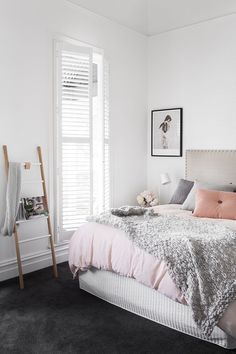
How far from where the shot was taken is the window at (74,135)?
4062mm

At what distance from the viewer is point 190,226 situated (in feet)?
10.2

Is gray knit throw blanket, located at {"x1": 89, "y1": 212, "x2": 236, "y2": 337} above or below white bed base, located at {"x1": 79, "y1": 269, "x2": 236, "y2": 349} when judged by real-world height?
above

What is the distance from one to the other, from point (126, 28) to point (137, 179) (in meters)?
2.09

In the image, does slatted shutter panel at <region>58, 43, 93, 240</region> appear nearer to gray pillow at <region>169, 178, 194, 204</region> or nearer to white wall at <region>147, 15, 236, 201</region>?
gray pillow at <region>169, 178, 194, 204</region>

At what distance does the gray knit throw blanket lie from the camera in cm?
227

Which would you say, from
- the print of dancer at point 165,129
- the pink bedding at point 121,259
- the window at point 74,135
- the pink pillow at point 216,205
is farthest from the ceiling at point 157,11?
the pink bedding at point 121,259

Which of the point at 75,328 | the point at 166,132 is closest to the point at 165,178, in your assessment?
the point at 166,132

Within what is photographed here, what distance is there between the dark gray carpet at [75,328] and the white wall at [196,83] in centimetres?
246

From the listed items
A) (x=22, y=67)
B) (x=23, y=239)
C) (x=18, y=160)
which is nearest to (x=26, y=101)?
(x=22, y=67)

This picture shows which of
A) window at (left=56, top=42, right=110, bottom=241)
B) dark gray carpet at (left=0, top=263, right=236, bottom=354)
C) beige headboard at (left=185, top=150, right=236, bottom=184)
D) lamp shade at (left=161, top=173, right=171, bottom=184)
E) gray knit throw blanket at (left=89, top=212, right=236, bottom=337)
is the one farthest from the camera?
lamp shade at (left=161, top=173, right=171, bottom=184)

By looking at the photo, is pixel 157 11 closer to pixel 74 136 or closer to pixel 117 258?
pixel 74 136

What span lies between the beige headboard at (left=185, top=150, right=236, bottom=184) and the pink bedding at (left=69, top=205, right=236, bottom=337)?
1.08m

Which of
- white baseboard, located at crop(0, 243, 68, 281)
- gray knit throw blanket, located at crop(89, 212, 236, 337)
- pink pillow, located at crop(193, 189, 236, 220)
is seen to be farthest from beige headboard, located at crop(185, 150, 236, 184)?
white baseboard, located at crop(0, 243, 68, 281)

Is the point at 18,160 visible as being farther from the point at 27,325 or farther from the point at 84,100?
the point at 27,325
